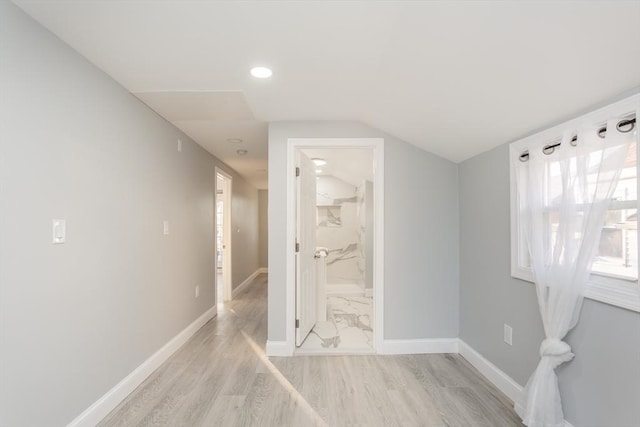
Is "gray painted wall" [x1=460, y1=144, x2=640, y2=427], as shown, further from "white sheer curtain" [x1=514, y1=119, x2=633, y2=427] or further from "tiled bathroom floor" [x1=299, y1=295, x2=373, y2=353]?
"tiled bathroom floor" [x1=299, y1=295, x2=373, y2=353]

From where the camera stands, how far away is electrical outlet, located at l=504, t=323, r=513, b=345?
7.54ft

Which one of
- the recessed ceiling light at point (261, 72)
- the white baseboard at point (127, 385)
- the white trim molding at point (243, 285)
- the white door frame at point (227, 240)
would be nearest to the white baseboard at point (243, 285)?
the white trim molding at point (243, 285)

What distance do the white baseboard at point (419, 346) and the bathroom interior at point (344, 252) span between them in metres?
0.18

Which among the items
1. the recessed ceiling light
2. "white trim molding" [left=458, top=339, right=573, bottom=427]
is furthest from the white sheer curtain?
the recessed ceiling light

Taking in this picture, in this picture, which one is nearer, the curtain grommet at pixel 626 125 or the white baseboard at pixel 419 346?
the curtain grommet at pixel 626 125

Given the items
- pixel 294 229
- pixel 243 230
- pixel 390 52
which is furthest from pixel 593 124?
pixel 243 230

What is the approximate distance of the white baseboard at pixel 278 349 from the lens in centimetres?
304

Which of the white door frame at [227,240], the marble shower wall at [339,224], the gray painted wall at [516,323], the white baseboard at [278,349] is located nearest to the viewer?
the gray painted wall at [516,323]

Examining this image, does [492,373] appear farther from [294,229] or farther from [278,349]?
[294,229]

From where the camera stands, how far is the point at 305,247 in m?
3.34

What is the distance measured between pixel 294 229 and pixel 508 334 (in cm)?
191

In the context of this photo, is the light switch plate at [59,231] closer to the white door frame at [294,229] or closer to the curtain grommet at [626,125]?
the white door frame at [294,229]

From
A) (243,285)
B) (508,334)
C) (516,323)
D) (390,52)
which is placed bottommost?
(243,285)

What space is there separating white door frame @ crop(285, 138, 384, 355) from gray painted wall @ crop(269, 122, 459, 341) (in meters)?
0.04
